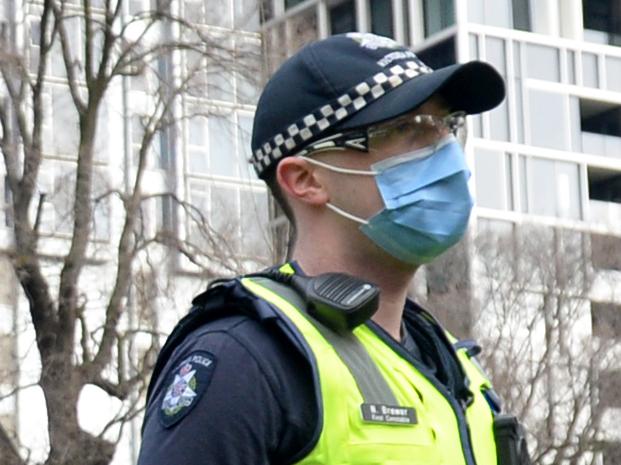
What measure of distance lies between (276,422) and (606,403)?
29.2m

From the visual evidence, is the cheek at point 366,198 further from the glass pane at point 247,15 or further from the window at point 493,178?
the window at point 493,178

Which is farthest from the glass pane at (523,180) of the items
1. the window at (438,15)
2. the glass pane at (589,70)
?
the window at (438,15)

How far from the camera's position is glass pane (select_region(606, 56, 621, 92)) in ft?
186

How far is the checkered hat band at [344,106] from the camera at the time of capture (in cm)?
444

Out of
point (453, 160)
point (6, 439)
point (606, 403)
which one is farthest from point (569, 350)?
point (453, 160)

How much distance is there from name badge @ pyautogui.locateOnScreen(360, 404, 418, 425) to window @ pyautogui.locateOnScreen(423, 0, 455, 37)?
5128cm

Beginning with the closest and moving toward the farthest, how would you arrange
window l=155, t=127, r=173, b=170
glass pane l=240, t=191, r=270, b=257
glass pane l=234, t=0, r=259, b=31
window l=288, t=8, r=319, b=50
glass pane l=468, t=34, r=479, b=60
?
glass pane l=234, t=0, r=259, b=31
glass pane l=240, t=191, r=270, b=257
window l=288, t=8, r=319, b=50
window l=155, t=127, r=173, b=170
glass pane l=468, t=34, r=479, b=60

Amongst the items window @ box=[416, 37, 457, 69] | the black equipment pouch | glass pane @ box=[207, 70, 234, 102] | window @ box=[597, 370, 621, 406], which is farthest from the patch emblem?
window @ box=[416, 37, 457, 69]

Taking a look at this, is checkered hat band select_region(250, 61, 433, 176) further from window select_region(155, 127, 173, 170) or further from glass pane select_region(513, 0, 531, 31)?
glass pane select_region(513, 0, 531, 31)

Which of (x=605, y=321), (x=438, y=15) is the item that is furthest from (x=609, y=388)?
(x=438, y=15)

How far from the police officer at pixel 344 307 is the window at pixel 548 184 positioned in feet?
155

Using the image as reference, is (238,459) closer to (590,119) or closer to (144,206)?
(144,206)

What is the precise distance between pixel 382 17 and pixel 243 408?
5412cm

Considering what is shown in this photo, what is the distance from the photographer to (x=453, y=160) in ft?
14.8
